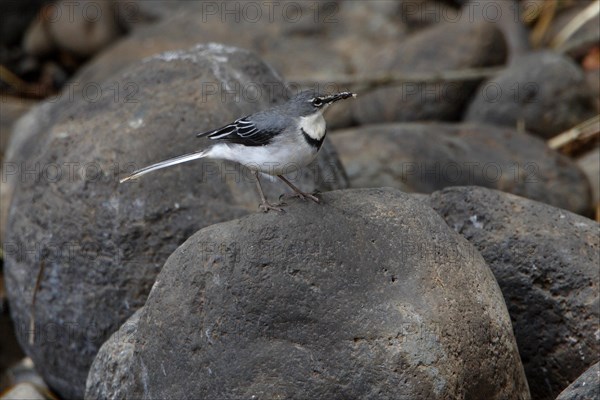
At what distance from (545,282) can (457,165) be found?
3.11m

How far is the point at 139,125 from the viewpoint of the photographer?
680 cm

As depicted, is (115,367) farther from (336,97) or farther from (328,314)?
(336,97)

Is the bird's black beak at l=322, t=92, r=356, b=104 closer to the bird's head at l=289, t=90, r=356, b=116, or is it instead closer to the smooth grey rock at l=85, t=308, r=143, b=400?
the bird's head at l=289, t=90, r=356, b=116

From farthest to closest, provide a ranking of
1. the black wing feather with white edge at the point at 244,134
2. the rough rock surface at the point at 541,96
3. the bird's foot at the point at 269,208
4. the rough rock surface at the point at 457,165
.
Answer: the rough rock surface at the point at 541,96 → the rough rock surface at the point at 457,165 → the black wing feather with white edge at the point at 244,134 → the bird's foot at the point at 269,208

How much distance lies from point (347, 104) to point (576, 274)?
6.07 metres

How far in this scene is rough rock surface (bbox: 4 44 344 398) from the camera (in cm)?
654

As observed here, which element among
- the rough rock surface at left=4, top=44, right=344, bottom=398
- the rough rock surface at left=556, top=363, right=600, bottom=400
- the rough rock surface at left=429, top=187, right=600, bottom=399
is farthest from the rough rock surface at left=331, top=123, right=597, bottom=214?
the rough rock surface at left=556, top=363, right=600, bottom=400

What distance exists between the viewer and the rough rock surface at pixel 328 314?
185 inches

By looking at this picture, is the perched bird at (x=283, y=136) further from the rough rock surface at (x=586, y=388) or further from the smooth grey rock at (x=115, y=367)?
the rough rock surface at (x=586, y=388)

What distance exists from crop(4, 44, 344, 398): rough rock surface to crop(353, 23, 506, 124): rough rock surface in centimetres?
353

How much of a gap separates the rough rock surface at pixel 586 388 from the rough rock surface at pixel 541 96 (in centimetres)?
572

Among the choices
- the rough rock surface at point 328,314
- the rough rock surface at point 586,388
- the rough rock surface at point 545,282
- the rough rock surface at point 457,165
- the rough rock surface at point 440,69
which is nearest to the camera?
the rough rock surface at point 586,388

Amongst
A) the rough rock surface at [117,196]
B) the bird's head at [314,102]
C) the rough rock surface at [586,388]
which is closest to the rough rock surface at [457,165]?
the rough rock surface at [117,196]

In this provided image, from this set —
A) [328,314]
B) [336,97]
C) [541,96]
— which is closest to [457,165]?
[541,96]
